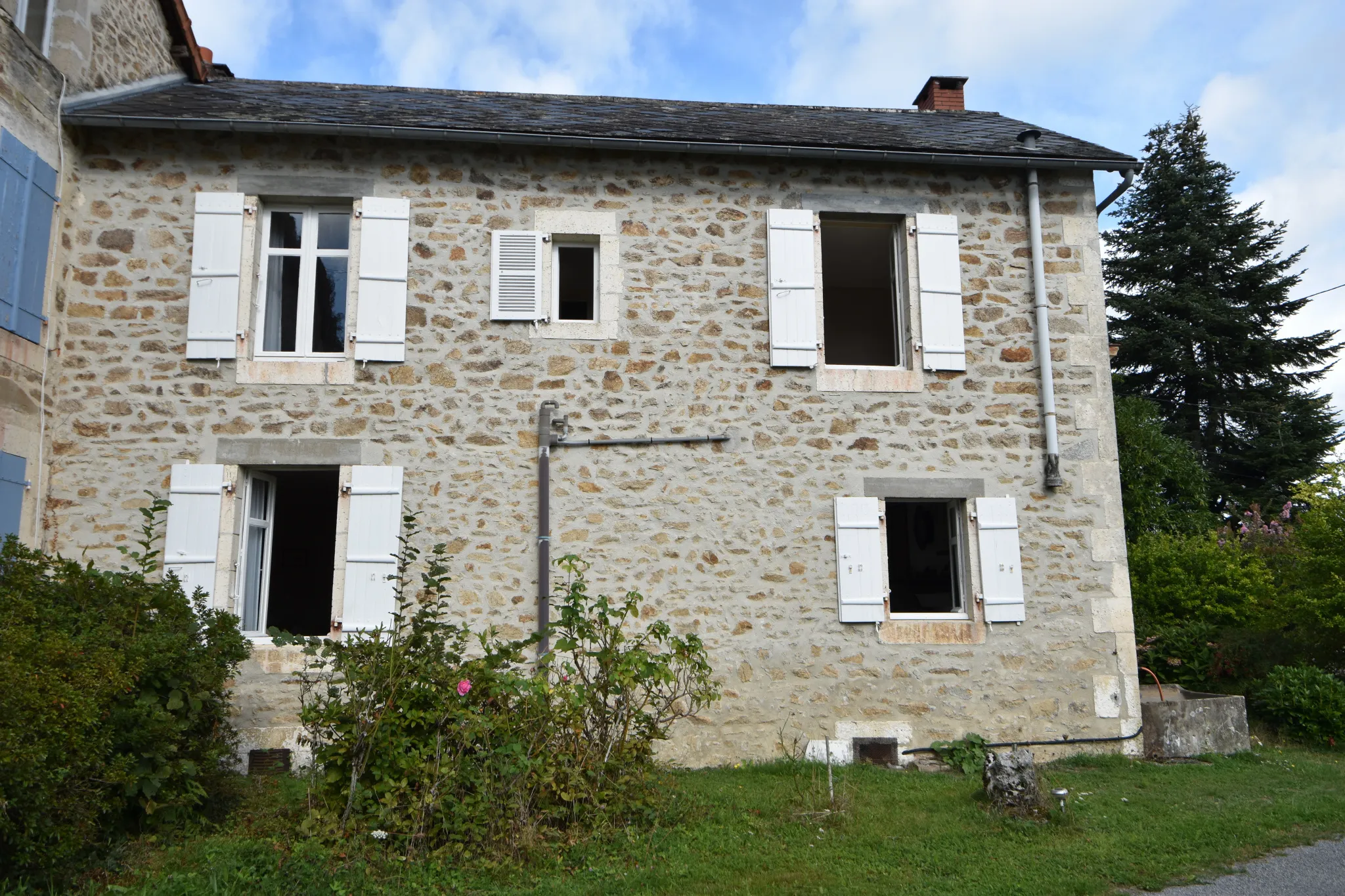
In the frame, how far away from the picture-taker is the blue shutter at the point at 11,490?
237 inches

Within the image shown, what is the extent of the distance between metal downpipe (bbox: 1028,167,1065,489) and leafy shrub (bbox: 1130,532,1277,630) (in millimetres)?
3374

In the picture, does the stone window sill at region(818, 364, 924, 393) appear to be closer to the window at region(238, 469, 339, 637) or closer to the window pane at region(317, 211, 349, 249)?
the window pane at region(317, 211, 349, 249)

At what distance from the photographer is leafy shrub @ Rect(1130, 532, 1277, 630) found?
9.58 metres

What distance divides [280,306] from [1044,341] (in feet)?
19.2

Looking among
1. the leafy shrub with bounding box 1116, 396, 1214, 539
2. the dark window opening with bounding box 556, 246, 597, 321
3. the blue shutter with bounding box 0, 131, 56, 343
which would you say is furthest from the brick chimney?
the blue shutter with bounding box 0, 131, 56, 343

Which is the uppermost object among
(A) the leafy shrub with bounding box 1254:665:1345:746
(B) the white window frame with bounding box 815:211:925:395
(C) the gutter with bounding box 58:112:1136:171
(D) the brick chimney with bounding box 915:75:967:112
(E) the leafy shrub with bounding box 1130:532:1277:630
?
(D) the brick chimney with bounding box 915:75:967:112

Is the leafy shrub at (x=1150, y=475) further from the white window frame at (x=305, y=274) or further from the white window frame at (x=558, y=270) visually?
the white window frame at (x=305, y=274)

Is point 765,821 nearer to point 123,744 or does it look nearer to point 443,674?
point 443,674

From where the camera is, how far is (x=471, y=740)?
4500 millimetres

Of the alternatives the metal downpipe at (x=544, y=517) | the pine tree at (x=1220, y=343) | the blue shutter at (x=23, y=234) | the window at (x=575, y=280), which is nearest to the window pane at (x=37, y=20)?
the blue shutter at (x=23, y=234)

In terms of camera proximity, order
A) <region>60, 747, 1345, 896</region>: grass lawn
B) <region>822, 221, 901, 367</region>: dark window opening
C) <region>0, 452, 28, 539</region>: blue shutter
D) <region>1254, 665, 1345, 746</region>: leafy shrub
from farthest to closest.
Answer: <region>822, 221, 901, 367</region>: dark window opening
<region>1254, 665, 1345, 746</region>: leafy shrub
<region>0, 452, 28, 539</region>: blue shutter
<region>60, 747, 1345, 896</region>: grass lawn

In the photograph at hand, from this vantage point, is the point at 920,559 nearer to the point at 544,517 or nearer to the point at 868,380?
the point at 868,380

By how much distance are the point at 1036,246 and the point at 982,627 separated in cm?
301

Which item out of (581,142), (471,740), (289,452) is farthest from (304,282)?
(471,740)
